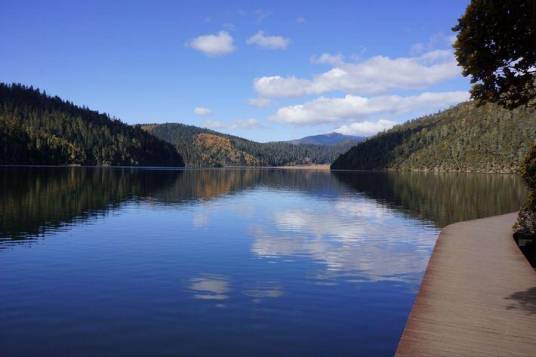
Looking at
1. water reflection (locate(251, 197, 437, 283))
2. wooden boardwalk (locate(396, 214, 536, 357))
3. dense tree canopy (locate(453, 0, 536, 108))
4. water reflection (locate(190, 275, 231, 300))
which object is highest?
dense tree canopy (locate(453, 0, 536, 108))

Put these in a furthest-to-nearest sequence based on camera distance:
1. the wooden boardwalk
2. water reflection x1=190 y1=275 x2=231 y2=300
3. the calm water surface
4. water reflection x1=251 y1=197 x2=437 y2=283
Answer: water reflection x1=251 y1=197 x2=437 y2=283 < water reflection x1=190 y1=275 x2=231 y2=300 < the calm water surface < the wooden boardwalk

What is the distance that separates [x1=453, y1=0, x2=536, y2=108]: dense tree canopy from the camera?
17984mm

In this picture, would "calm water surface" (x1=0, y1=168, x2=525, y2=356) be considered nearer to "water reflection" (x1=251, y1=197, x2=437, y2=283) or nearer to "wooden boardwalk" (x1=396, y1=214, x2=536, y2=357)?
"water reflection" (x1=251, y1=197, x2=437, y2=283)

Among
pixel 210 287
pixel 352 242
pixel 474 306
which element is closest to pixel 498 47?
pixel 474 306

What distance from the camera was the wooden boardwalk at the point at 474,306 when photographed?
1301cm

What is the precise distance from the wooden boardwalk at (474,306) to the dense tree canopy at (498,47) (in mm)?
7594

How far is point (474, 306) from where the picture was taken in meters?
16.9

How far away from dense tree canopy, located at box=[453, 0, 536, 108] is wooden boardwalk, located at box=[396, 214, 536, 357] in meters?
7.59

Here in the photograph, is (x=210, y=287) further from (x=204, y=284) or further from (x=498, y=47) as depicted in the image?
(x=498, y=47)

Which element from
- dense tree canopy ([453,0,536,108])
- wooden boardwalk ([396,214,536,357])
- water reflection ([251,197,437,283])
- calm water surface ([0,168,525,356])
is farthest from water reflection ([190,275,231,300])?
dense tree canopy ([453,0,536,108])

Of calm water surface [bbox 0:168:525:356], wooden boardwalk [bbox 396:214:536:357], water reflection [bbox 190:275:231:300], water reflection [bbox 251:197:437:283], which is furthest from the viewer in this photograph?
water reflection [bbox 251:197:437:283]

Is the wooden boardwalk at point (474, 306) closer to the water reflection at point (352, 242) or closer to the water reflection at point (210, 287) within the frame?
the water reflection at point (352, 242)

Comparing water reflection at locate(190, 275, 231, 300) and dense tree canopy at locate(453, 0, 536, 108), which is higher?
dense tree canopy at locate(453, 0, 536, 108)

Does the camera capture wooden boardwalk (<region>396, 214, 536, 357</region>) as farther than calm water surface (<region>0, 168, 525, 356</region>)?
No
